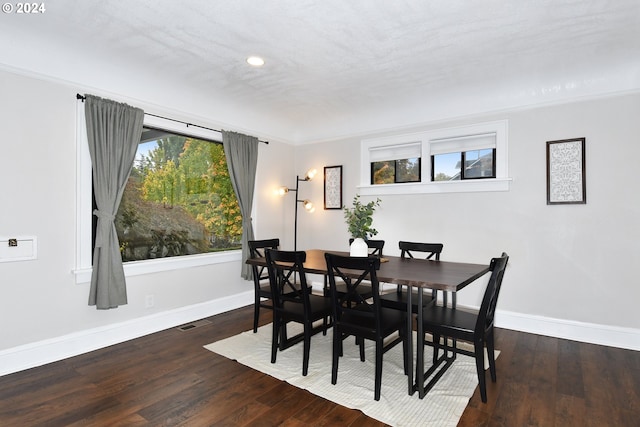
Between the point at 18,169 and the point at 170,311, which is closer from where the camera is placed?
the point at 18,169

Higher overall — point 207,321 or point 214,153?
point 214,153

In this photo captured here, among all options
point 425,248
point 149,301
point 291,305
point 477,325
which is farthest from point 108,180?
point 477,325

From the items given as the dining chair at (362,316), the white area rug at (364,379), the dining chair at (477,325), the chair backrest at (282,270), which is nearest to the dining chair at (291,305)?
the chair backrest at (282,270)

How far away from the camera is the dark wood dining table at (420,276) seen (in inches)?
89.0

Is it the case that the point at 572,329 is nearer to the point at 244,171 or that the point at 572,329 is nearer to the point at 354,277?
the point at 354,277

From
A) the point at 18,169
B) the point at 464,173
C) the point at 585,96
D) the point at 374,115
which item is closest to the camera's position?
the point at 18,169

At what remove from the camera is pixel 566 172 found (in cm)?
351

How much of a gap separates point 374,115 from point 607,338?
136 inches

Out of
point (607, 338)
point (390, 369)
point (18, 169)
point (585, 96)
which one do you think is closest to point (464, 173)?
point (585, 96)

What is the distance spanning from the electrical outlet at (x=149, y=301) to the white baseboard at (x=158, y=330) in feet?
0.39

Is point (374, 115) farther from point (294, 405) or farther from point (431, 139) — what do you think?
point (294, 405)

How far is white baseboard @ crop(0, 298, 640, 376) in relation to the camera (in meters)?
2.81

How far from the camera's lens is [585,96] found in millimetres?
3432

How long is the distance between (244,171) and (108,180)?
1678 mm
